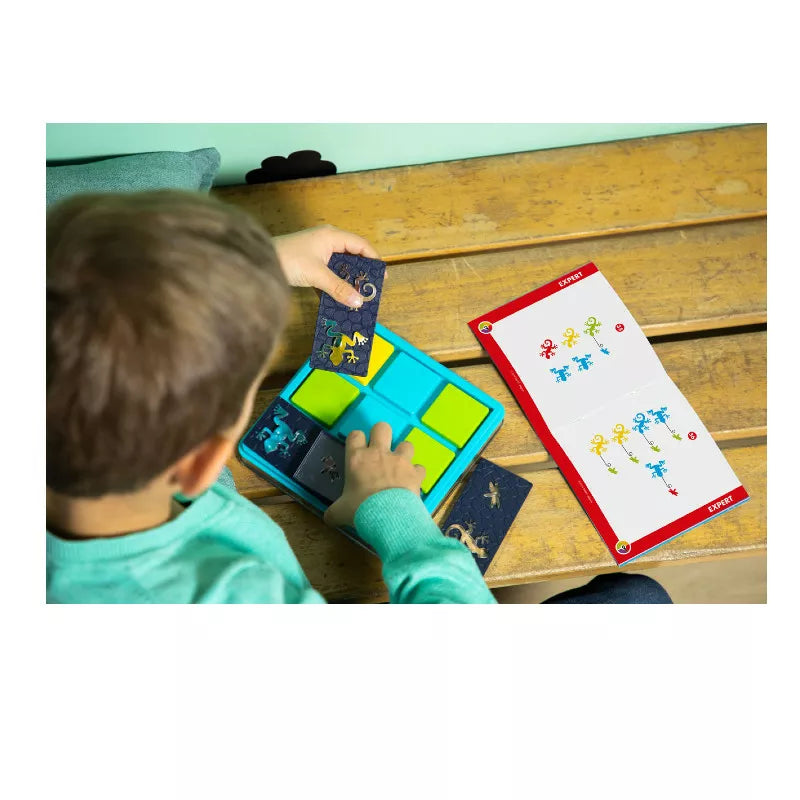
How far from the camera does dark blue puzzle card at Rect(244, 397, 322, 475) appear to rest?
37.2 inches

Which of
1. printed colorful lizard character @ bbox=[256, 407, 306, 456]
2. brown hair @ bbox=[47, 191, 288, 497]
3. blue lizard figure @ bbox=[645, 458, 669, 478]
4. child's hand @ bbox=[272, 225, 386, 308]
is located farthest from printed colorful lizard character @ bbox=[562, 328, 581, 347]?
brown hair @ bbox=[47, 191, 288, 497]

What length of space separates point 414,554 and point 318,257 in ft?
Result: 1.45

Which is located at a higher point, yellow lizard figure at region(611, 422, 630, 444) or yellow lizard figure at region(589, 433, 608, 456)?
yellow lizard figure at region(611, 422, 630, 444)

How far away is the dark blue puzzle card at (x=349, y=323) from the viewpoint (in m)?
0.98

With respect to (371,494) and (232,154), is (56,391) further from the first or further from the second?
(232,154)

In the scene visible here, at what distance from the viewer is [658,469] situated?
98cm

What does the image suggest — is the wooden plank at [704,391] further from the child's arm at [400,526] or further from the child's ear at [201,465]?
the child's ear at [201,465]

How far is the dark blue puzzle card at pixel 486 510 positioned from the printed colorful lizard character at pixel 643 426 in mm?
182

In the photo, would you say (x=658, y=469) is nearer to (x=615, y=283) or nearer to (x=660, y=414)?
(x=660, y=414)

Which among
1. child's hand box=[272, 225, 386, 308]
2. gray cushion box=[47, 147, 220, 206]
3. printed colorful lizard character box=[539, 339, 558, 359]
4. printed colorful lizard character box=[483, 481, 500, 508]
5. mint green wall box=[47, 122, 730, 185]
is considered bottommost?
printed colorful lizard character box=[483, 481, 500, 508]

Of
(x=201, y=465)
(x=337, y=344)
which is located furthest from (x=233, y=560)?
(x=337, y=344)

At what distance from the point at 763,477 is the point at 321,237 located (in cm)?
72

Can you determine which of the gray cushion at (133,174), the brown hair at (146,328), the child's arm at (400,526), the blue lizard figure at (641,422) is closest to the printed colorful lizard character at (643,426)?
the blue lizard figure at (641,422)

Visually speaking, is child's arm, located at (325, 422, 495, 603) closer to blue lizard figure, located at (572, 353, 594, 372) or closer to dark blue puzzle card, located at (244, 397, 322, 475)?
dark blue puzzle card, located at (244, 397, 322, 475)
